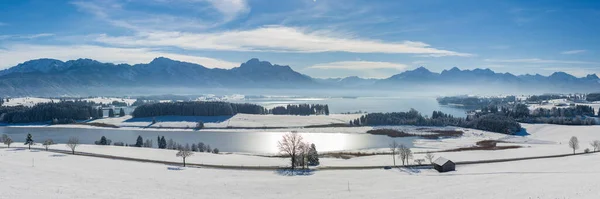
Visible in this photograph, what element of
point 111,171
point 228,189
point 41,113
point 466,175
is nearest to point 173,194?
point 228,189

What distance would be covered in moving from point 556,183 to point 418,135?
72.8 m

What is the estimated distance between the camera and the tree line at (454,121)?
389 ft

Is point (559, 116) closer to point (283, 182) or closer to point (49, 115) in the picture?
point (283, 182)

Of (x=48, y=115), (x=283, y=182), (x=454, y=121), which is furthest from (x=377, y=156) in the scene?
(x=48, y=115)

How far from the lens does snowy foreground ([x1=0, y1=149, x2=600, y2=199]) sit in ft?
106

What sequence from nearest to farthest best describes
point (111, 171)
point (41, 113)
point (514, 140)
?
point (111, 171) < point (514, 140) < point (41, 113)

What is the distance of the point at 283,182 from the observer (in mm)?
41250

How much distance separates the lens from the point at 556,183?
116 feet

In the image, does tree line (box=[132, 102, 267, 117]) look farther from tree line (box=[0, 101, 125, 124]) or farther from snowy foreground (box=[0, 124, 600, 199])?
snowy foreground (box=[0, 124, 600, 199])

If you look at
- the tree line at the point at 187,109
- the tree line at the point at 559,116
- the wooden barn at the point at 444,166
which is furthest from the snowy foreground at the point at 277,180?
the tree line at the point at 187,109

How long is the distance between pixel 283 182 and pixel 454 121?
110m

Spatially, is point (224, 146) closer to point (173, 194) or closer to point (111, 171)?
point (111, 171)

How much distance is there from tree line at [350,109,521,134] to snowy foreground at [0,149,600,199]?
Answer: 6922cm

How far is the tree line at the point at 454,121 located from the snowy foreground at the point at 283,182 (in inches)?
2725
